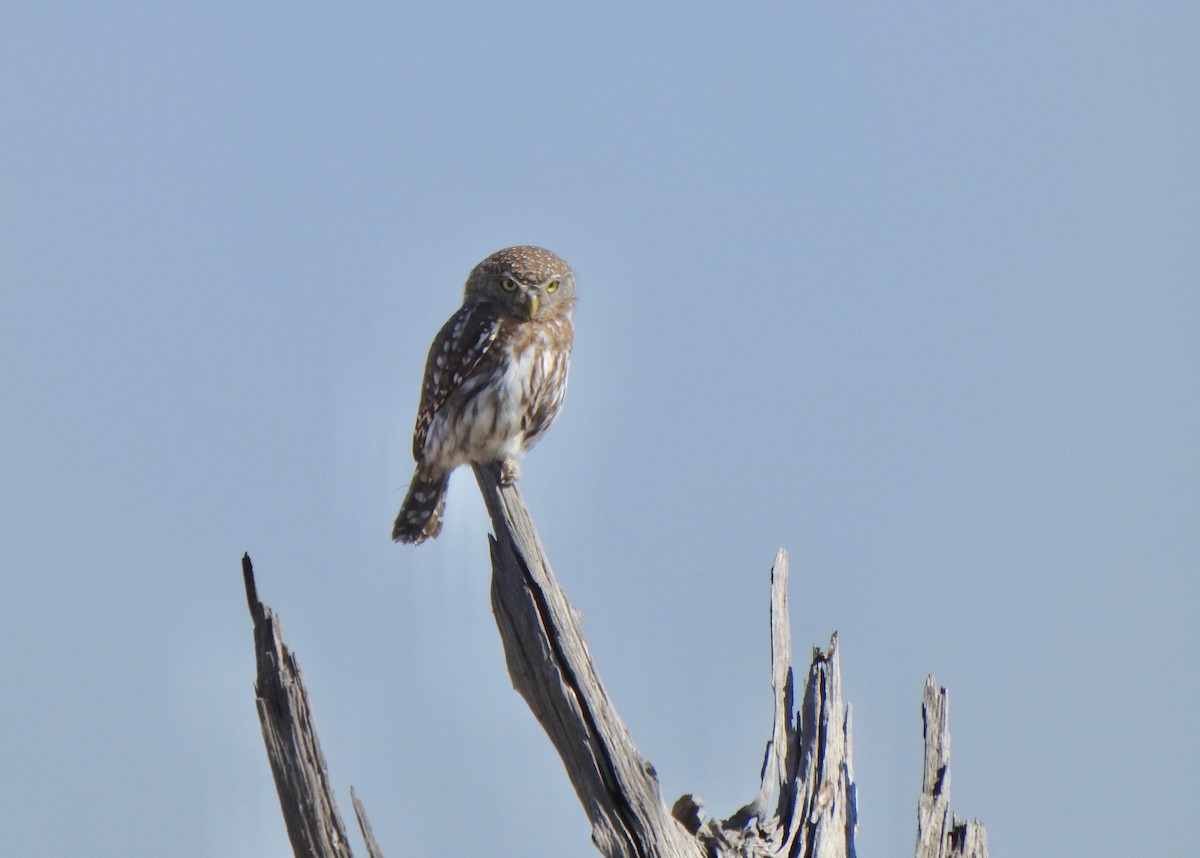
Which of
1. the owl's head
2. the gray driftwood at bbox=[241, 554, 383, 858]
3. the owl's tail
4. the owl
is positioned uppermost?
the owl's head

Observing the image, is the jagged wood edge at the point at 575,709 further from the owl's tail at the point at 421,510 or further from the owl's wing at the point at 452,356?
the owl's tail at the point at 421,510

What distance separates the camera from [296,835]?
13.2 ft

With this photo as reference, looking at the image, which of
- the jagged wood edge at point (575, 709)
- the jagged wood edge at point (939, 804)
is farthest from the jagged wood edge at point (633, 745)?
the jagged wood edge at point (939, 804)

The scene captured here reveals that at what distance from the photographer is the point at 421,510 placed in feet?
24.6

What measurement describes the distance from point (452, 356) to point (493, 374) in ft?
0.97

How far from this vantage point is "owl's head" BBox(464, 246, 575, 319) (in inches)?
286

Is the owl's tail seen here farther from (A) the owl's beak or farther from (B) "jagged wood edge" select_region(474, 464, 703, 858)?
(B) "jagged wood edge" select_region(474, 464, 703, 858)

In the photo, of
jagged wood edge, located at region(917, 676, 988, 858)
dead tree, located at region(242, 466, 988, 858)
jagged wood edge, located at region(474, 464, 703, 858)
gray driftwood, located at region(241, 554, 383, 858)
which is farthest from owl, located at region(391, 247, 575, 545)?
gray driftwood, located at region(241, 554, 383, 858)

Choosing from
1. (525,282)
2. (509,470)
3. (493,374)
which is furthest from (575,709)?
(525,282)

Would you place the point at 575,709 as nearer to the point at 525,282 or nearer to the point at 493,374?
the point at 493,374

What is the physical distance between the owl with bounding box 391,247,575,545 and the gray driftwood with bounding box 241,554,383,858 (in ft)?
9.19

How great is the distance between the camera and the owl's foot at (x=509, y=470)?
624cm

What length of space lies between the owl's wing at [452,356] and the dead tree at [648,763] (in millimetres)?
1885

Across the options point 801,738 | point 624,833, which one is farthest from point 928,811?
point 624,833
